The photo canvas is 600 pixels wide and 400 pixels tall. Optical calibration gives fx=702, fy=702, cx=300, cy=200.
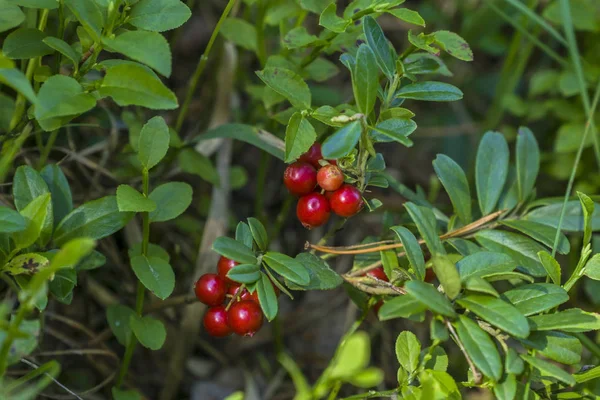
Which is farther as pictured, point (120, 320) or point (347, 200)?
point (120, 320)

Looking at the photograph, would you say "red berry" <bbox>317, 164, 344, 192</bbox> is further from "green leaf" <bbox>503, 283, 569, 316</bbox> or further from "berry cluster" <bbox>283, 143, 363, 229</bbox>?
"green leaf" <bbox>503, 283, 569, 316</bbox>

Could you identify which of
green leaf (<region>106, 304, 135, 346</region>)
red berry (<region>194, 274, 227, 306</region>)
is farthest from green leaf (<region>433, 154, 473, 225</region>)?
green leaf (<region>106, 304, 135, 346</region>)

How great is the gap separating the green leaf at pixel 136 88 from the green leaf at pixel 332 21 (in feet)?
1.30

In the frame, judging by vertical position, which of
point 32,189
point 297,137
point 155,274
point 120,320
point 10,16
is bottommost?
point 120,320

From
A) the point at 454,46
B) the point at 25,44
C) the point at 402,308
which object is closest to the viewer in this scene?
the point at 402,308

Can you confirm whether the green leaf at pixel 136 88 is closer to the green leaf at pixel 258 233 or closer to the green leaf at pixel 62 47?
the green leaf at pixel 62 47

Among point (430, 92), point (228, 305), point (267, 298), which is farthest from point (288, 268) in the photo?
point (430, 92)

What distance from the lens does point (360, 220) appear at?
2.77 m

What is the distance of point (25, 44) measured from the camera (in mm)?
1465

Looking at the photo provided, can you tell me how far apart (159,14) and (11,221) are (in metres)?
0.51

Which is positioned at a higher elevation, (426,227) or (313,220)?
(426,227)

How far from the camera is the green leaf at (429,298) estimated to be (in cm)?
121

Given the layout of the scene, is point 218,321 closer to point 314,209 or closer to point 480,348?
point 314,209

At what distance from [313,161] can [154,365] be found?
115 cm
